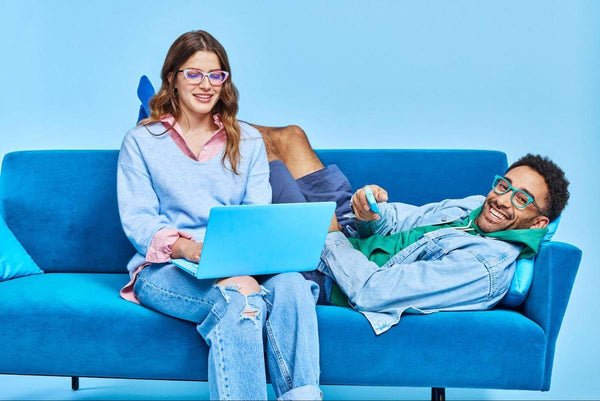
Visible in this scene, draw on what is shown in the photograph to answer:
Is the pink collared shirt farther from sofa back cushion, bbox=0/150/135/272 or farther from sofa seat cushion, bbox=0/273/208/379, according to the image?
sofa back cushion, bbox=0/150/135/272

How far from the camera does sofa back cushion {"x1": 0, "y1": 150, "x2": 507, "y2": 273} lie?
2961 millimetres

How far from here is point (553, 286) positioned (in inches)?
89.6

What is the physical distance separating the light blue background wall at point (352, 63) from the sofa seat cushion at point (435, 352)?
5.18ft

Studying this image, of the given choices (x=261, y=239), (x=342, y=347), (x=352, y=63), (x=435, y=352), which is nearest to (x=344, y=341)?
(x=342, y=347)

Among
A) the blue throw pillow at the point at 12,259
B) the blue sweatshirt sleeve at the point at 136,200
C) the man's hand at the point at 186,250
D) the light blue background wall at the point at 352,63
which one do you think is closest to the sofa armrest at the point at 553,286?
the man's hand at the point at 186,250

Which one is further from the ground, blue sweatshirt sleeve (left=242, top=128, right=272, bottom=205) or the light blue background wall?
the light blue background wall

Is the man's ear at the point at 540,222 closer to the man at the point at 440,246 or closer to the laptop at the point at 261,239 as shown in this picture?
the man at the point at 440,246

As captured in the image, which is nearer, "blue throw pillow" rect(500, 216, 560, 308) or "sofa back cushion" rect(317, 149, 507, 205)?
"blue throw pillow" rect(500, 216, 560, 308)

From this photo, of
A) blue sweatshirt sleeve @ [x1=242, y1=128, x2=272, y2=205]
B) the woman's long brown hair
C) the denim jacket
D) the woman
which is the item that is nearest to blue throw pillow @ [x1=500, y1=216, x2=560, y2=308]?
the denim jacket

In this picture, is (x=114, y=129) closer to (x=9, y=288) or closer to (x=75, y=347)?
(x=9, y=288)

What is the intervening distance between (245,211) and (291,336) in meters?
0.35

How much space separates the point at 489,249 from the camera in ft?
7.74

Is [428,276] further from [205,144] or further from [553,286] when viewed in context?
[205,144]

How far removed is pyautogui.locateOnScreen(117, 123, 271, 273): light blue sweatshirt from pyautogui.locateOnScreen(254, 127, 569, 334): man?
0.27 metres
